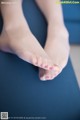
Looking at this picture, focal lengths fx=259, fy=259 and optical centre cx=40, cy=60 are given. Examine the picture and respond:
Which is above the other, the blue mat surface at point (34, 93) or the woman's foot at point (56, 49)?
the woman's foot at point (56, 49)

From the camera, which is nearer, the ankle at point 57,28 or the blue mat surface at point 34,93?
the blue mat surface at point 34,93

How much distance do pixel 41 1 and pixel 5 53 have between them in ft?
0.68

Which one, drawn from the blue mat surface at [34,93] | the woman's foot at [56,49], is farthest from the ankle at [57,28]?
the blue mat surface at [34,93]

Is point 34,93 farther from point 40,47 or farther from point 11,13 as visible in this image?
point 11,13

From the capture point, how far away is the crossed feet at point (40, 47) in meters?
0.69

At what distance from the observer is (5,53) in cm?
74

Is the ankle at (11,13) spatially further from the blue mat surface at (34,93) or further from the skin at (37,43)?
the blue mat surface at (34,93)

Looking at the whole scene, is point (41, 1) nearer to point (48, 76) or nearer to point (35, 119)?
point (48, 76)

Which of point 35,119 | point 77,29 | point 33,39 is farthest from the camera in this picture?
point 77,29

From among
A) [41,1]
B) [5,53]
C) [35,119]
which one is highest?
[41,1]

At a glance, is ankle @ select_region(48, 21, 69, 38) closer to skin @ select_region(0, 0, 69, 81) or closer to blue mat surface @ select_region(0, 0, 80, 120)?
skin @ select_region(0, 0, 69, 81)

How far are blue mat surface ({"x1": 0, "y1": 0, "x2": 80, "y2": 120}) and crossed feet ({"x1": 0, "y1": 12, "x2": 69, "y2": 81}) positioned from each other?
0.03 metres

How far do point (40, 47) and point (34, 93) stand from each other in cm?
13

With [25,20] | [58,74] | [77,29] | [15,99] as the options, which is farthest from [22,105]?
[77,29]
